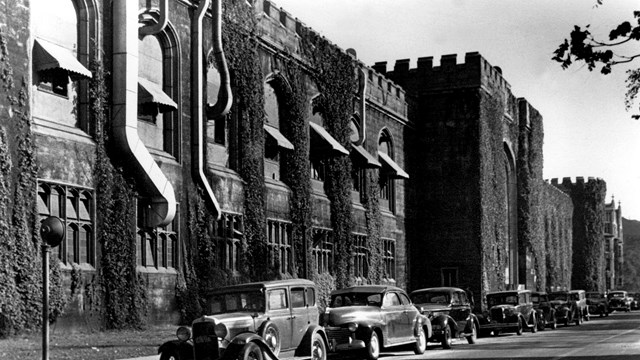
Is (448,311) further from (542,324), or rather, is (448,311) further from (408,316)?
(542,324)

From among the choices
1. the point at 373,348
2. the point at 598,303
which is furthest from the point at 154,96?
the point at 598,303

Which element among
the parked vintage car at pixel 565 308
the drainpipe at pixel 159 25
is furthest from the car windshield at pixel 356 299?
the parked vintage car at pixel 565 308

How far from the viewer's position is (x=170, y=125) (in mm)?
26281

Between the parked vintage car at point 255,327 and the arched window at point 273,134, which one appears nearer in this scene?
the parked vintage car at point 255,327

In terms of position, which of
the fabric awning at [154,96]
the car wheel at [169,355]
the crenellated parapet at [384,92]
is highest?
the crenellated parapet at [384,92]

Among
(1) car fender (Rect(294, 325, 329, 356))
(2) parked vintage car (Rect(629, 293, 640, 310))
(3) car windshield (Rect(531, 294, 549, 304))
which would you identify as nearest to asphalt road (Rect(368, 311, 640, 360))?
(1) car fender (Rect(294, 325, 329, 356))

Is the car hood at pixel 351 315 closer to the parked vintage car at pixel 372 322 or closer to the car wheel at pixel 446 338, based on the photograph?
the parked vintage car at pixel 372 322

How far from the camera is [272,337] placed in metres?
16.7

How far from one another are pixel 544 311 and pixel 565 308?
337 cm

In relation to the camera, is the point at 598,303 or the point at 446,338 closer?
the point at 446,338

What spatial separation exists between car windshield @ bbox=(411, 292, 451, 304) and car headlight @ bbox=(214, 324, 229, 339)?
40.3 ft

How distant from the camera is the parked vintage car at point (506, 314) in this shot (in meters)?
32.8

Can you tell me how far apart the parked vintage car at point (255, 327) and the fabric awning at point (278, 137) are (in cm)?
1296

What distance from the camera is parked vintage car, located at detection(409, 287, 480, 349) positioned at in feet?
83.7
